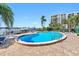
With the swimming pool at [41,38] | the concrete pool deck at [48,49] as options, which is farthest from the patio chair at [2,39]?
the swimming pool at [41,38]

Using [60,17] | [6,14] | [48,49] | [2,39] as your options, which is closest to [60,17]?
[60,17]

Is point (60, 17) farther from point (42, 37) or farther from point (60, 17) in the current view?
point (42, 37)

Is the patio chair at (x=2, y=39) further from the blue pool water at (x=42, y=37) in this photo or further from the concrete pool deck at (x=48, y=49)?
the blue pool water at (x=42, y=37)

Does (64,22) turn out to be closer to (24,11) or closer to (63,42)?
(63,42)

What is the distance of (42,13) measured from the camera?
19.5ft

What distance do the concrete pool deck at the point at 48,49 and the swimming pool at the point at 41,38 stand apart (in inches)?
5.0

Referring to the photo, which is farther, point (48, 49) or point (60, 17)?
point (60, 17)

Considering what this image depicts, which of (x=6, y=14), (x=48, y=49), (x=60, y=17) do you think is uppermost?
(x=6, y=14)

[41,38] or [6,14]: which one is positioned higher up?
[6,14]

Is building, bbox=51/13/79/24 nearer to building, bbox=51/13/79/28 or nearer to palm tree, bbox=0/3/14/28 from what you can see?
building, bbox=51/13/79/28

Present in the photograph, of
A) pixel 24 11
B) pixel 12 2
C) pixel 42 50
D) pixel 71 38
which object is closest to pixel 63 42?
pixel 71 38

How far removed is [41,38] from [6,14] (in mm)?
1293

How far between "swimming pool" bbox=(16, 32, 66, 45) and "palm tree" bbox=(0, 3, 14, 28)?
58 centimetres

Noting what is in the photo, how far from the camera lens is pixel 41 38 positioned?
5910mm
